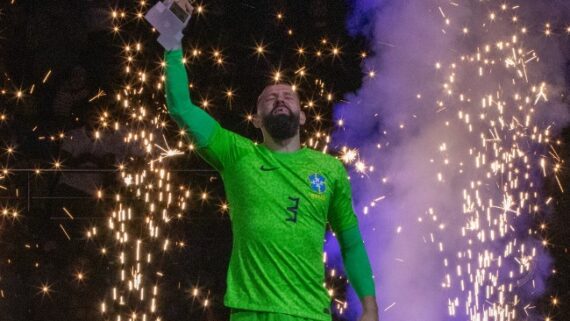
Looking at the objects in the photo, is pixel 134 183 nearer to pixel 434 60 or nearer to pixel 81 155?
pixel 81 155

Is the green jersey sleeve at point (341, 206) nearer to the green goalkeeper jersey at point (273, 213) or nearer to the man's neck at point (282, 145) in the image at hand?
the green goalkeeper jersey at point (273, 213)

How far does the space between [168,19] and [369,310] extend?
122 cm

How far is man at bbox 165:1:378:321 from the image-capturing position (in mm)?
2234

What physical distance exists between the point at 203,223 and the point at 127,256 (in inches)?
49.9

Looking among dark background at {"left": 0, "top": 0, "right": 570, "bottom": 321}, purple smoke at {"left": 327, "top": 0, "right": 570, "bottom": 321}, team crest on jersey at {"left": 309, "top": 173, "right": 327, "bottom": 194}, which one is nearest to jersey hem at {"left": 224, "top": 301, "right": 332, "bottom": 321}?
team crest on jersey at {"left": 309, "top": 173, "right": 327, "bottom": 194}

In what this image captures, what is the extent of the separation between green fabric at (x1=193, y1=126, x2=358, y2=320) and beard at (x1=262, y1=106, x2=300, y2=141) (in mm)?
65

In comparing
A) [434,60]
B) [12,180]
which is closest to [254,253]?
[434,60]

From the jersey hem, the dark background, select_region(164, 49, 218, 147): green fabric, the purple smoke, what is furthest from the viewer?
the dark background

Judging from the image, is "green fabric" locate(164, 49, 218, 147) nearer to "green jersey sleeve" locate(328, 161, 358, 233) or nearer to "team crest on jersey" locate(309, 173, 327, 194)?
"team crest on jersey" locate(309, 173, 327, 194)

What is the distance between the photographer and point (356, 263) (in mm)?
2588

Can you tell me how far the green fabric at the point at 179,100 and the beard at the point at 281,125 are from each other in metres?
0.29

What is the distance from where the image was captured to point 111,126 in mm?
6352

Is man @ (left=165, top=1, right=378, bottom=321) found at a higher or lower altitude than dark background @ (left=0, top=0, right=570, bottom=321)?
lower

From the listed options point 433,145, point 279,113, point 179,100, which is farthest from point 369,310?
point 433,145
